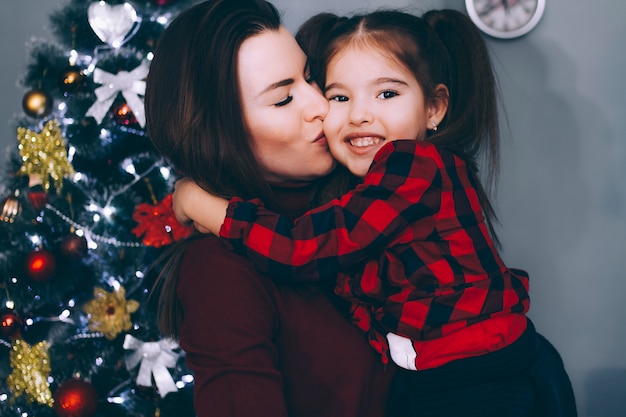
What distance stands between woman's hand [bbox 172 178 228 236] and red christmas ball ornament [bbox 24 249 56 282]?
3.43 ft

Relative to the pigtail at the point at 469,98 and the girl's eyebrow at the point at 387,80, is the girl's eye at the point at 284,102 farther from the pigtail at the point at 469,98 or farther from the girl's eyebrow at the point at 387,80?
the pigtail at the point at 469,98

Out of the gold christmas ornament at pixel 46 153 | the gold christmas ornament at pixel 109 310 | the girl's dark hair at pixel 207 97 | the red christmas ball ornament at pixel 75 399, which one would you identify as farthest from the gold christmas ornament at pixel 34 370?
the girl's dark hair at pixel 207 97

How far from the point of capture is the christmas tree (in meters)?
2.11

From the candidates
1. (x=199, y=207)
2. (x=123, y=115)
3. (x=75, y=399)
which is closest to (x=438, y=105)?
(x=199, y=207)

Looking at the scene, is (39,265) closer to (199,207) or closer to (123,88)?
(123,88)

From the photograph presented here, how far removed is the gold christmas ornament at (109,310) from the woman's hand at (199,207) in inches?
40.2

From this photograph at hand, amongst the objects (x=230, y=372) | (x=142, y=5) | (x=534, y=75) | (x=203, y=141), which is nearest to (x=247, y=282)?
(x=230, y=372)

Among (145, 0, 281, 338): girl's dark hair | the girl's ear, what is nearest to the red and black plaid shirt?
(145, 0, 281, 338): girl's dark hair

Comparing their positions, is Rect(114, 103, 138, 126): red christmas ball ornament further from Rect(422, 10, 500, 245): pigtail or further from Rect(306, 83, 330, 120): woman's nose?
Rect(422, 10, 500, 245): pigtail

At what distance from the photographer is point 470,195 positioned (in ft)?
4.12

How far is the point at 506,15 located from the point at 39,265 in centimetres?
216

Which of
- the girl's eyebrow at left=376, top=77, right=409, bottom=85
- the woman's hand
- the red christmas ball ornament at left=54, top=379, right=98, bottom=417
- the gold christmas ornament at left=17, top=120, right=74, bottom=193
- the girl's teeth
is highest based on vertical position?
the girl's eyebrow at left=376, top=77, right=409, bottom=85

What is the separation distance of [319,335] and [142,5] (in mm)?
1601

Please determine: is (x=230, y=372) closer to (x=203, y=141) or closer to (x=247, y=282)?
(x=247, y=282)
